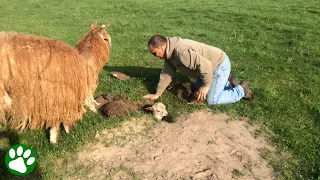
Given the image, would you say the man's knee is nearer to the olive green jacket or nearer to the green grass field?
the green grass field

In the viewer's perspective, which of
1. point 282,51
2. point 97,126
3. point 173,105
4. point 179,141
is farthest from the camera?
point 282,51

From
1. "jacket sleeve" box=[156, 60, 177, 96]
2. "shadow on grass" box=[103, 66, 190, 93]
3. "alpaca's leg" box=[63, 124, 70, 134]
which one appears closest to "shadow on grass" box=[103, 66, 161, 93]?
"shadow on grass" box=[103, 66, 190, 93]

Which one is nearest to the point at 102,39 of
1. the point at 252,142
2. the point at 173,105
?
the point at 173,105

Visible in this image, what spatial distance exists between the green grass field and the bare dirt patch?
0.86ft

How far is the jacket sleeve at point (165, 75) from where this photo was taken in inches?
273

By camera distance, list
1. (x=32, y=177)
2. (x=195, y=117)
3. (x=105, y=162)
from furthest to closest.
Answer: (x=195, y=117)
(x=105, y=162)
(x=32, y=177)

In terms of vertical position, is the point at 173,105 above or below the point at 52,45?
below

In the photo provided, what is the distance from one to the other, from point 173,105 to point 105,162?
2.24 meters

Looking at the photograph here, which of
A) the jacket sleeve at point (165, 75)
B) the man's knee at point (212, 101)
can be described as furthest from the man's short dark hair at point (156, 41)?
the man's knee at point (212, 101)

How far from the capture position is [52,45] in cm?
480

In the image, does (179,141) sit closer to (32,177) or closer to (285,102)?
(32,177)

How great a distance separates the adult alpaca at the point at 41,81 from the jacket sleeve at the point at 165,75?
1.84 m

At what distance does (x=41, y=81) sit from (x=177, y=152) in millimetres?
2195

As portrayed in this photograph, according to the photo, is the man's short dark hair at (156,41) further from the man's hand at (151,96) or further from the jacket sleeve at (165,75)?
the man's hand at (151,96)
